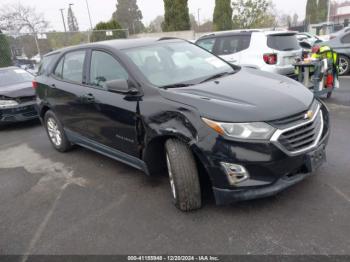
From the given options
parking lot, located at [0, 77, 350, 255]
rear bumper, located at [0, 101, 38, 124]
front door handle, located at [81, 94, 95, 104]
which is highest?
front door handle, located at [81, 94, 95, 104]

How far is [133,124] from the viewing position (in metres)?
3.32

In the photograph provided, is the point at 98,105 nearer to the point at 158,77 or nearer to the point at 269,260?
the point at 158,77

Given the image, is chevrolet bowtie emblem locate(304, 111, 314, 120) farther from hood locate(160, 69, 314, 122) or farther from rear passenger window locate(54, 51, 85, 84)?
rear passenger window locate(54, 51, 85, 84)

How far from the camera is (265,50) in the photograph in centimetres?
694

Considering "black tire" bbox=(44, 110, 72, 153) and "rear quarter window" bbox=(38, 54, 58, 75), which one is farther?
"rear quarter window" bbox=(38, 54, 58, 75)

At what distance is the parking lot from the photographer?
260cm

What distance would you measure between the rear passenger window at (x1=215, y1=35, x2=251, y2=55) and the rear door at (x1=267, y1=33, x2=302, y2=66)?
0.55 metres

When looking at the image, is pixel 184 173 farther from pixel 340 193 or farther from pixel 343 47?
pixel 343 47

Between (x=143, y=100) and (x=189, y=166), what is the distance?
859 mm

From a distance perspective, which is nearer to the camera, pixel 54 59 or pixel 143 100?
pixel 143 100

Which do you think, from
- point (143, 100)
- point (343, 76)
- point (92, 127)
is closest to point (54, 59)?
point (92, 127)

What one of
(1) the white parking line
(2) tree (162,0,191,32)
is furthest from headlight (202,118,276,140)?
(2) tree (162,0,191,32)

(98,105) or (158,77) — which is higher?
(158,77)

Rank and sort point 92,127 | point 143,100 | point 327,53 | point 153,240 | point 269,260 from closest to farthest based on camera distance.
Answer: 1. point 269,260
2. point 153,240
3. point 143,100
4. point 92,127
5. point 327,53
